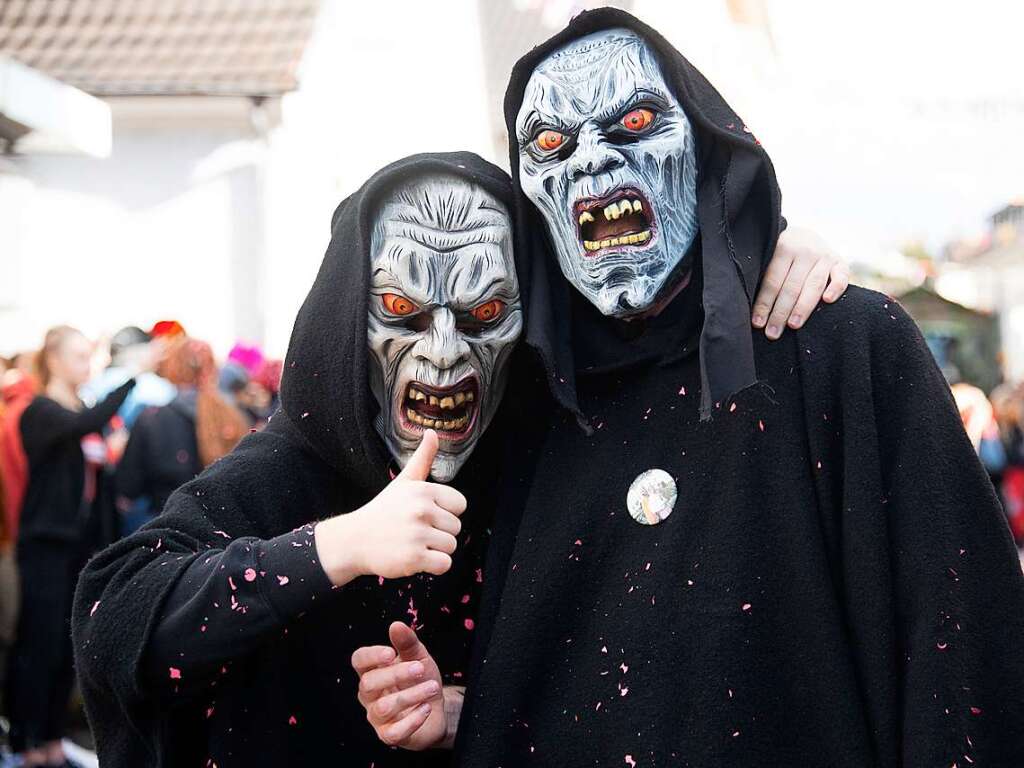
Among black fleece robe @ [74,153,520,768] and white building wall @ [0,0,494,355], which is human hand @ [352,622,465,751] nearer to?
black fleece robe @ [74,153,520,768]

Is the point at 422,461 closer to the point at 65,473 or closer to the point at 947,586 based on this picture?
the point at 947,586

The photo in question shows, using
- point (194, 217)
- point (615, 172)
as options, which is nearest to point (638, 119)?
point (615, 172)

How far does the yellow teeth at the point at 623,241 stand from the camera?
74.5 inches

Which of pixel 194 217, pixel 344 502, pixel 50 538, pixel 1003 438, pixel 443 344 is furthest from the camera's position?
pixel 194 217

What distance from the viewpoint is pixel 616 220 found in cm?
193

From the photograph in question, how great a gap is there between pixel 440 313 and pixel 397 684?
2.08 ft

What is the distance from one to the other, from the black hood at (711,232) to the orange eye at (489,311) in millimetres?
53

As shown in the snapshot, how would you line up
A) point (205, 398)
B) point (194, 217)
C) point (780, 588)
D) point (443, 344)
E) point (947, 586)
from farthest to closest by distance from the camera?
point (194, 217) → point (205, 398) → point (443, 344) → point (780, 588) → point (947, 586)

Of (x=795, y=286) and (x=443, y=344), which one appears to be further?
(x=443, y=344)

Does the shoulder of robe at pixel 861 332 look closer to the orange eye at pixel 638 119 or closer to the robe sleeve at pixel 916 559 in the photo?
the robe sleeve at pixel 916 559

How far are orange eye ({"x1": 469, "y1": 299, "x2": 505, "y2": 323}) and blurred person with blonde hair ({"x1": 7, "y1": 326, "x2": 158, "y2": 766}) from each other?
338cm

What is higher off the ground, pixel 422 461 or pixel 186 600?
pixel 422 461

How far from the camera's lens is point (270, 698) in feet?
6.36

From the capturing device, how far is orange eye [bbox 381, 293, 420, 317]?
6.51ft
